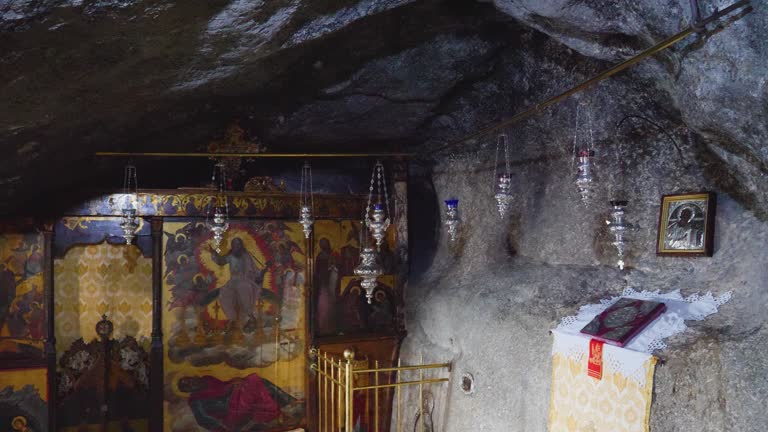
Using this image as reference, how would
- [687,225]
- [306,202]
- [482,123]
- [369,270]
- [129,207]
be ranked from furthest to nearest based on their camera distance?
[306,202] → [482,123] → [129,207] → [369,270] → [687,225]

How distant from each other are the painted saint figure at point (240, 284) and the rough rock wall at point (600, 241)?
195 cm

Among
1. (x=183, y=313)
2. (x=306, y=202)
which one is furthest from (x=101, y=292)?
(x=306, y=202)

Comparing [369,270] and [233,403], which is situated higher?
[369,270]

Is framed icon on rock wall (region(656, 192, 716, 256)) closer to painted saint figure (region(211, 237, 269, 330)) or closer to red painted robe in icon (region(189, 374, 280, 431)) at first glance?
painted saint figure (region(211, 237, 269, 330))

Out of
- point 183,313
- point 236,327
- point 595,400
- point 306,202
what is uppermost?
Answer: point 306,202

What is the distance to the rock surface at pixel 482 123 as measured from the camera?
3.63 metres

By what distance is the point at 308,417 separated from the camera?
7691mm

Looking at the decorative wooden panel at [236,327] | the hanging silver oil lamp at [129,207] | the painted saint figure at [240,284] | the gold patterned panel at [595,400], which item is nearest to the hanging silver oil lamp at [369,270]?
the gold patterned panel at [595,400]

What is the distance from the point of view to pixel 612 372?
4.33 metres

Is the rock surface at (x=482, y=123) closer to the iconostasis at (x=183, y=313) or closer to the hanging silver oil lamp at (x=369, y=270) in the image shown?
the iconostasis at (x=183, y=313)

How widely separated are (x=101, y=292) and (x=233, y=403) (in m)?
2.02

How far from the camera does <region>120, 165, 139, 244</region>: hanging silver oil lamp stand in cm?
627

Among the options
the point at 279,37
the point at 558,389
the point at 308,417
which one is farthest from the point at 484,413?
the point at 279,37

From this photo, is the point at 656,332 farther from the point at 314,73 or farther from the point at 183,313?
the point at 183,313
